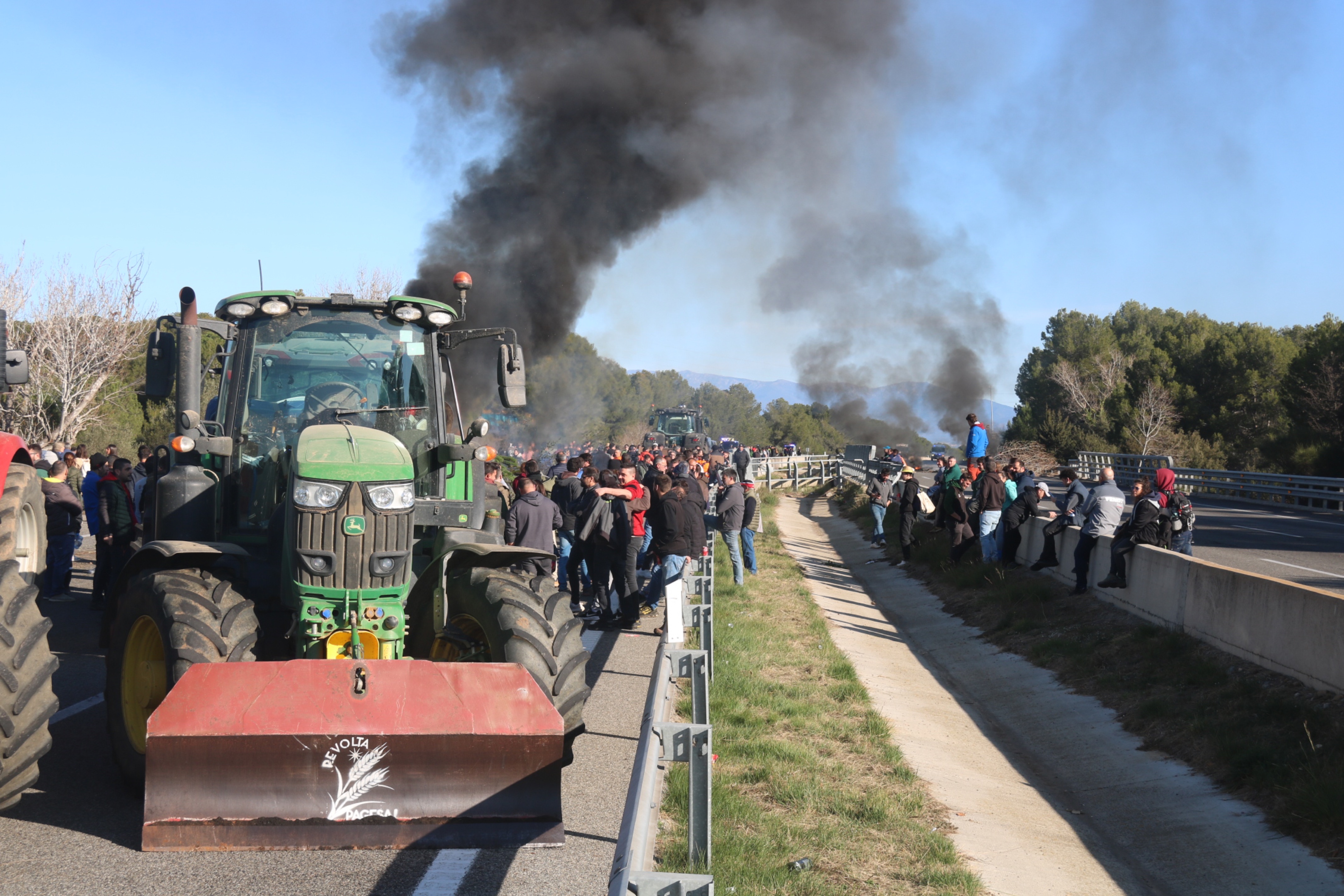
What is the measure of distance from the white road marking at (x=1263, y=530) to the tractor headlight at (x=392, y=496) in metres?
19.9

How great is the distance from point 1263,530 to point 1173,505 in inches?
499

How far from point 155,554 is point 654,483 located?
24.7 ft

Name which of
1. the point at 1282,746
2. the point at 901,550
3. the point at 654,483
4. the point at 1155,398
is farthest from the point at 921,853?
the point at 1155,398

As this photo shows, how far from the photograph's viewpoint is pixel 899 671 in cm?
1220

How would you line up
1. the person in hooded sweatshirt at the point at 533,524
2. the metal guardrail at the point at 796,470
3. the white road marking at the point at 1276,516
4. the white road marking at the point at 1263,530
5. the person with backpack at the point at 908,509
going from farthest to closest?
the metal guardrail at the point at 796,470 < the white road marking at the point at 1276,516 < the white road marking at the point at 1263,530 < the person with backpack at the point at 908,509 < the person in hooded sweatshirt at the point at 533,524

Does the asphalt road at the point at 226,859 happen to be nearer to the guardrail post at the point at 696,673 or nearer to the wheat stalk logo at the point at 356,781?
the wheat stalk logo at the point at 356,781

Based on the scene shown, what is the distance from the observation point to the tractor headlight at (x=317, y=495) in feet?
18.0

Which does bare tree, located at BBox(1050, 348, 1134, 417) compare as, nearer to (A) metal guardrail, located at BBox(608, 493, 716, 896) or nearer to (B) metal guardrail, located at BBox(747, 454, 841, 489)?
(B) metal guardrail, located at BBox(747, 454, 841, 489)

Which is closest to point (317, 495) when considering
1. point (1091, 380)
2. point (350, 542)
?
point (350, 542)

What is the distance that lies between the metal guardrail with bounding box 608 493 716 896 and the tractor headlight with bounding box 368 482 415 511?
1539 mm

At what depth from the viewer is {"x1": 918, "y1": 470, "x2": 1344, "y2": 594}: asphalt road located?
1522 centimetres

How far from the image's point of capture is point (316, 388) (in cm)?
658

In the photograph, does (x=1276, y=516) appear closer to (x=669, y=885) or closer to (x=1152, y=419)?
(x=1152, y=419)

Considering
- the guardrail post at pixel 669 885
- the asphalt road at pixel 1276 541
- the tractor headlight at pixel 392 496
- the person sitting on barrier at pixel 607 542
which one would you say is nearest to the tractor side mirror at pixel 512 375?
the tractor headlight at pixel 392 496
